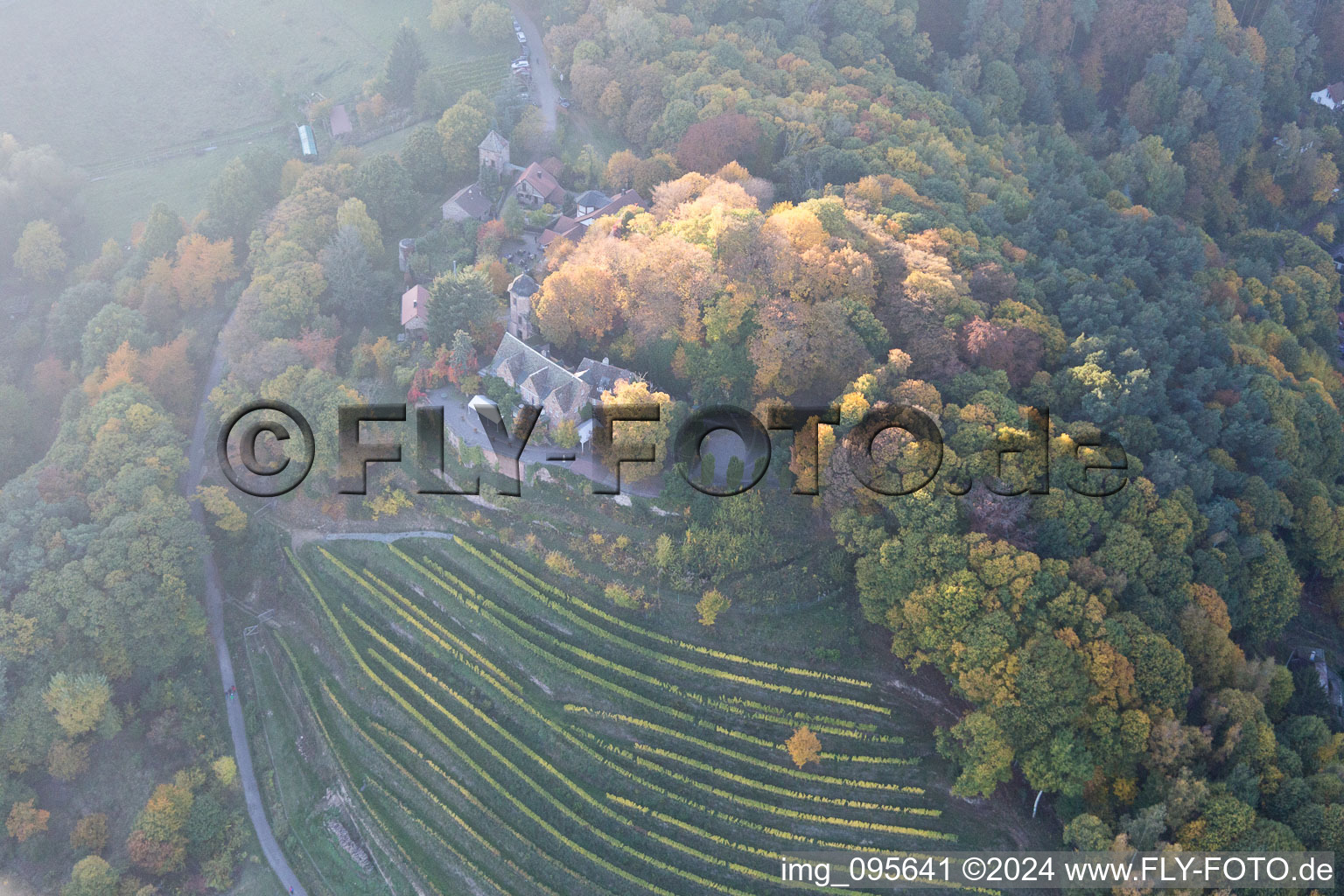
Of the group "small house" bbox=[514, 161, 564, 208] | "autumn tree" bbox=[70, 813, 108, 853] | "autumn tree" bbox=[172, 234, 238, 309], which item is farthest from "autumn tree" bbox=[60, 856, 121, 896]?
"small house" bbox=[514, 161, 564, 208]

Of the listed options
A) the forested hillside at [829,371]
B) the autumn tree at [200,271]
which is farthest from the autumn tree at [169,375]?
the autumn tree at [200,271]

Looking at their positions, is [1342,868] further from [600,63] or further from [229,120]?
[229,120]

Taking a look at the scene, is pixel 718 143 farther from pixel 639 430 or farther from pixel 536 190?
pixel 639 430

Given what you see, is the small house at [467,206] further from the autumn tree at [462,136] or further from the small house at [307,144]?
the small house at [307,144]

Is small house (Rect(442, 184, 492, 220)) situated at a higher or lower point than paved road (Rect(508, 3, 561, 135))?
lower

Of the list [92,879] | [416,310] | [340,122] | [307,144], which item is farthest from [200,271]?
[92,879]

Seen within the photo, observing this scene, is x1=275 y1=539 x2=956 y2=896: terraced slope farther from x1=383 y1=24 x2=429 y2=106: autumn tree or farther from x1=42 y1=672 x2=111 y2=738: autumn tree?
x1=383 y1=24 x2=429 y2=106: autumn tree

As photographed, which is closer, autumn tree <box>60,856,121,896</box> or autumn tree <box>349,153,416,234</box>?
autumn tree <box>60,856,121,896</box>

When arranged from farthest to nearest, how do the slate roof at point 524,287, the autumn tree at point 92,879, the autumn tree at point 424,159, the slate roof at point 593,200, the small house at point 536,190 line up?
1. the autumn tree at point 424,159
2. the small house at point 536,190
3. the slate roof at point 593,200
4. the slate roof at point 524,287
5. the autumn tree at point 92,879

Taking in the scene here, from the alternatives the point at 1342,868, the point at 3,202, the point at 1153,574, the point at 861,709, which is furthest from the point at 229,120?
the point at 1342,868
